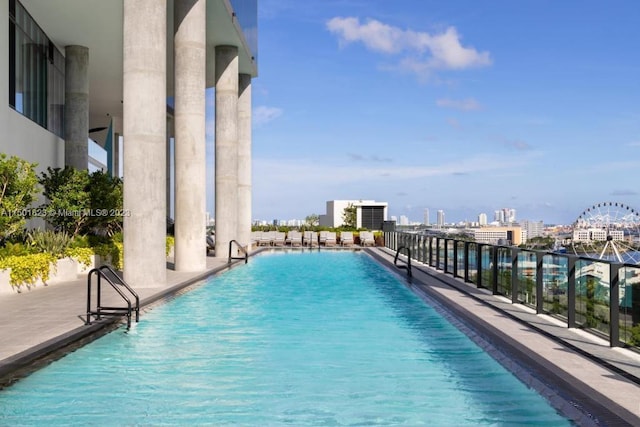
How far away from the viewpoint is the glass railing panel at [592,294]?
706 centimetres

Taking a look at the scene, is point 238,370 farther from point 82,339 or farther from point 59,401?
point 82,339

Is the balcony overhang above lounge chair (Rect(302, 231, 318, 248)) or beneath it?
above

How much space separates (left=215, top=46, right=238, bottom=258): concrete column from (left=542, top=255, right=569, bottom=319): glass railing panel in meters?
17.5

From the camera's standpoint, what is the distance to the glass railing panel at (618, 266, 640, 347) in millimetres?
6426

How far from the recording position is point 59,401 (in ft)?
19.5

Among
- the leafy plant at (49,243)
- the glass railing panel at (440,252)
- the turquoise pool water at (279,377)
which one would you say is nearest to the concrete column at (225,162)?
the leafy plant at (49,243)

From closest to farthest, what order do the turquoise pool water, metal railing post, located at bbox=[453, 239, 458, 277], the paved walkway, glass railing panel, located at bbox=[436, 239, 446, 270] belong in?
1. the turquoise pool water
2. the paved walkway
3. metal railing post, located at bbox=[453, 239, 458, 277]
4. glass railing panel, located at bbox=[436, 239, 446, 270]

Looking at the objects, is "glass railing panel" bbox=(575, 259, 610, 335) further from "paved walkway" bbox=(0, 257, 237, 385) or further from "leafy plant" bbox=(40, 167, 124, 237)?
"leafy plant" bbox=(40, 167, 124, 237)

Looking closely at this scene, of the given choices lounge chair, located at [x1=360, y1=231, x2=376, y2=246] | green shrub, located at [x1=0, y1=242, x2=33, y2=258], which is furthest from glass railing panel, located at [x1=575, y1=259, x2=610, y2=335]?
lounge chair, located at [x1=360, y1=231, x2=376, y2=246]

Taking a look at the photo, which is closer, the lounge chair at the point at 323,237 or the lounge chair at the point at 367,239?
the lounge chair at the point at 367,239

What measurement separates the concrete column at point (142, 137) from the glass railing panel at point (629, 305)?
Result: 10.3m

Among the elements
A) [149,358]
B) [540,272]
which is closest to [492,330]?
[540,272]

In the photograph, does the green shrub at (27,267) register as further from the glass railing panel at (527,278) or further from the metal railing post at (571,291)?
the metal railing post at (571,291)

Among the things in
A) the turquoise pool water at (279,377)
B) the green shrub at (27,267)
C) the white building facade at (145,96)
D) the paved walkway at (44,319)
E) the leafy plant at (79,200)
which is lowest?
the turquoise pool water at (279,377)
